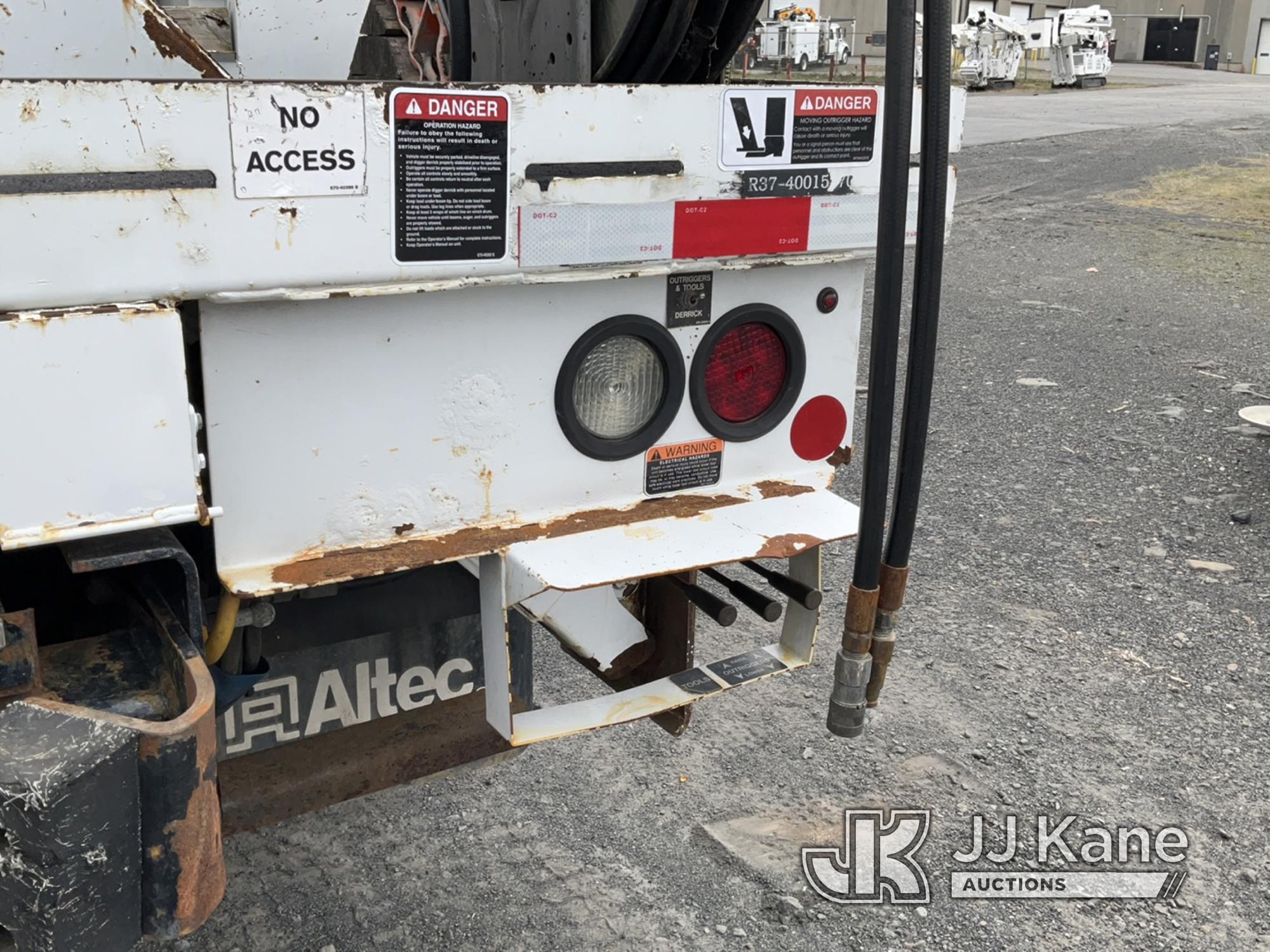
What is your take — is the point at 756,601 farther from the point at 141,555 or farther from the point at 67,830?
the point at 67,830

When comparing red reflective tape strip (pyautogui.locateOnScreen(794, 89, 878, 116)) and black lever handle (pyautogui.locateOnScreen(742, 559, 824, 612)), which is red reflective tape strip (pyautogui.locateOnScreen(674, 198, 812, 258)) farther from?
black lever handle (pyautogui.locateOnScreen(742, 559, 824, 612))

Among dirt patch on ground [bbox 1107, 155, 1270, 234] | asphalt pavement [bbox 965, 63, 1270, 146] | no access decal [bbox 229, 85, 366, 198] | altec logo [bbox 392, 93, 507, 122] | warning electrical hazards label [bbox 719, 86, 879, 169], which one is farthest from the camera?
asphalt pavement [bbox 965, 63, 1270, 146]

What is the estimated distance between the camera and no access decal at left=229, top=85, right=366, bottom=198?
5.00 ft

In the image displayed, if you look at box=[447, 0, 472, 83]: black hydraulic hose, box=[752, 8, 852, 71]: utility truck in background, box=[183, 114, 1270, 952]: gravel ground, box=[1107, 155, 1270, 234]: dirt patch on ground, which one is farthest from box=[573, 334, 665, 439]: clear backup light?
box=[752, 8, 852, 71]: utility truck in background

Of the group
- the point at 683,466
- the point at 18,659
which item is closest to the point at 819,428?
the point at 683,466

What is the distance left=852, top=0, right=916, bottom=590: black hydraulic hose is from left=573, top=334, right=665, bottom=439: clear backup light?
0.47 meters

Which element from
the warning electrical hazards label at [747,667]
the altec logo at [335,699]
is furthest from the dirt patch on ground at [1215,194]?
the altec logo at [335,699]

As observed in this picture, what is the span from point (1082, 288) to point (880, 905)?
6743 millimetres

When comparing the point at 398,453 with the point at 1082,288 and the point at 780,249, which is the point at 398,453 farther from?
the point at 1082,288

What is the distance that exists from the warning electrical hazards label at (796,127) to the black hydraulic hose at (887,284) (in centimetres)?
32

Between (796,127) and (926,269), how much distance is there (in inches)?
17.5

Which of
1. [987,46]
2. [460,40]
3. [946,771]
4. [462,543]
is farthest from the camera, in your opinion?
[987,46]

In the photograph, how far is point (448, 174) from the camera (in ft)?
5.55

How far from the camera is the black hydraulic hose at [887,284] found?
153cm
